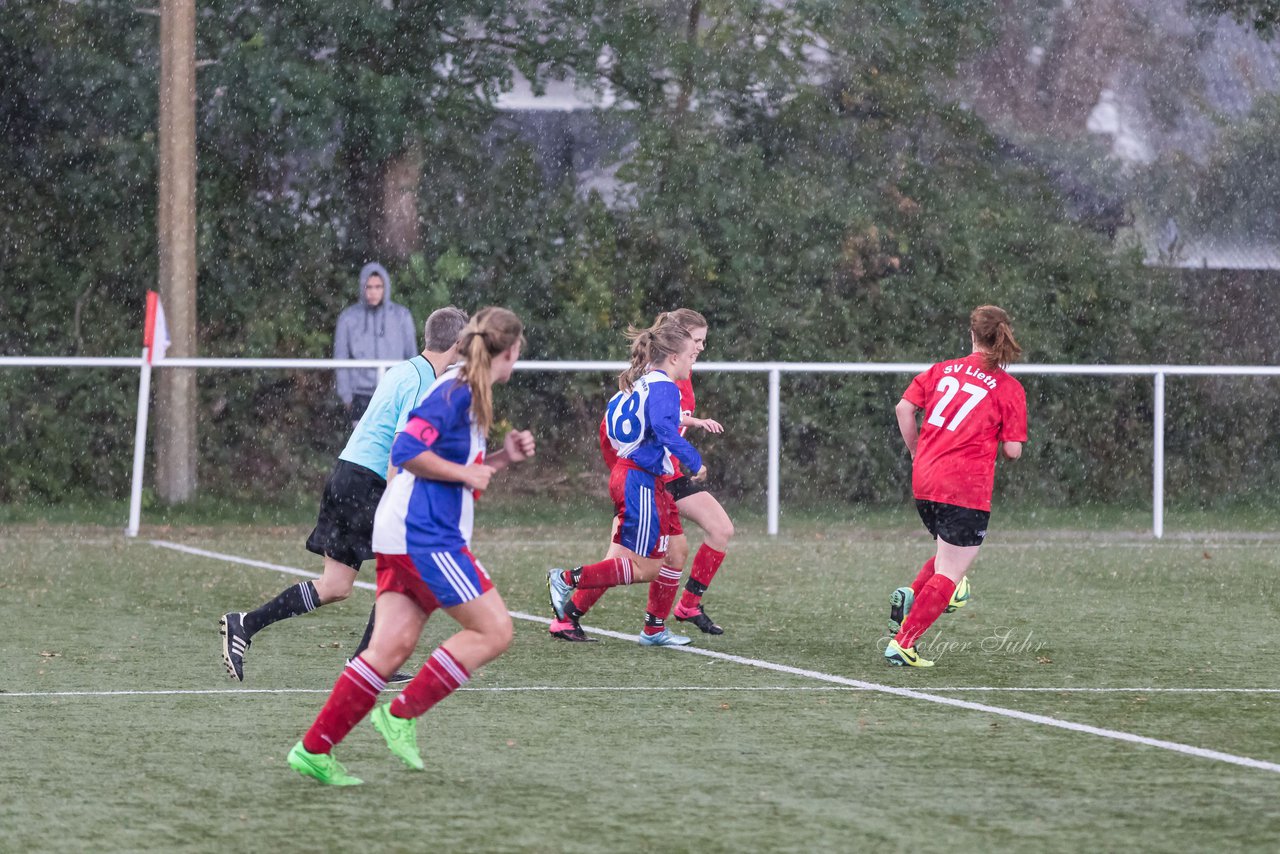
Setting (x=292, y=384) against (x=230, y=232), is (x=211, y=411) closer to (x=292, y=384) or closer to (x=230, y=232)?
(x=292, y=384)

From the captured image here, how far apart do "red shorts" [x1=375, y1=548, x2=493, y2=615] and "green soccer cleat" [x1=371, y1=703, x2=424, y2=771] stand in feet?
1.25

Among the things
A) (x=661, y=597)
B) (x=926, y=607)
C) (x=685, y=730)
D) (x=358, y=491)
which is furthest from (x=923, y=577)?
(x=358, y=491)

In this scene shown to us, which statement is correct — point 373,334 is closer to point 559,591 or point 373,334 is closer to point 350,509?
point 559,591

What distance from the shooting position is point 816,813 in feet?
18.3

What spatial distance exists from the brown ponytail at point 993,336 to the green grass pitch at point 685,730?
1.36m

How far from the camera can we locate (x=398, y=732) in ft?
19.8

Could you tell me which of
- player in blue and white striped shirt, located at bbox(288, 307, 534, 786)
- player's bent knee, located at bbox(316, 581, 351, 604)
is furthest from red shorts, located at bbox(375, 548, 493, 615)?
player's bent knee, located at bbox(316, 581, 351, 604)

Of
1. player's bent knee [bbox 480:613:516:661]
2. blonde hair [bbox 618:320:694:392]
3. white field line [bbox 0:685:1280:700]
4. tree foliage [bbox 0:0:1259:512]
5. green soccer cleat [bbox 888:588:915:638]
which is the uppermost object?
tree foliage [bbox 0:0:1259:512]

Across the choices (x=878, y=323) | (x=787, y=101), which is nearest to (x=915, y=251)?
(x=878, y=323)

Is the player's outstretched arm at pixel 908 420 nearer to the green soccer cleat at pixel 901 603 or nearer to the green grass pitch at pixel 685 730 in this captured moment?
the green soccer cleat at pixel 901 603

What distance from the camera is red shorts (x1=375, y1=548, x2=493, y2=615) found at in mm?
5816

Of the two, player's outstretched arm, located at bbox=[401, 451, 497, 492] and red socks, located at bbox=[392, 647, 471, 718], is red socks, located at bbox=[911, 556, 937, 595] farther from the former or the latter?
player's outstretched arm, located at bbox=[401, 451, 497, 492]

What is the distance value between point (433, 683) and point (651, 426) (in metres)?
3.05

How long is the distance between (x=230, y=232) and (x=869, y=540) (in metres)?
7.84
